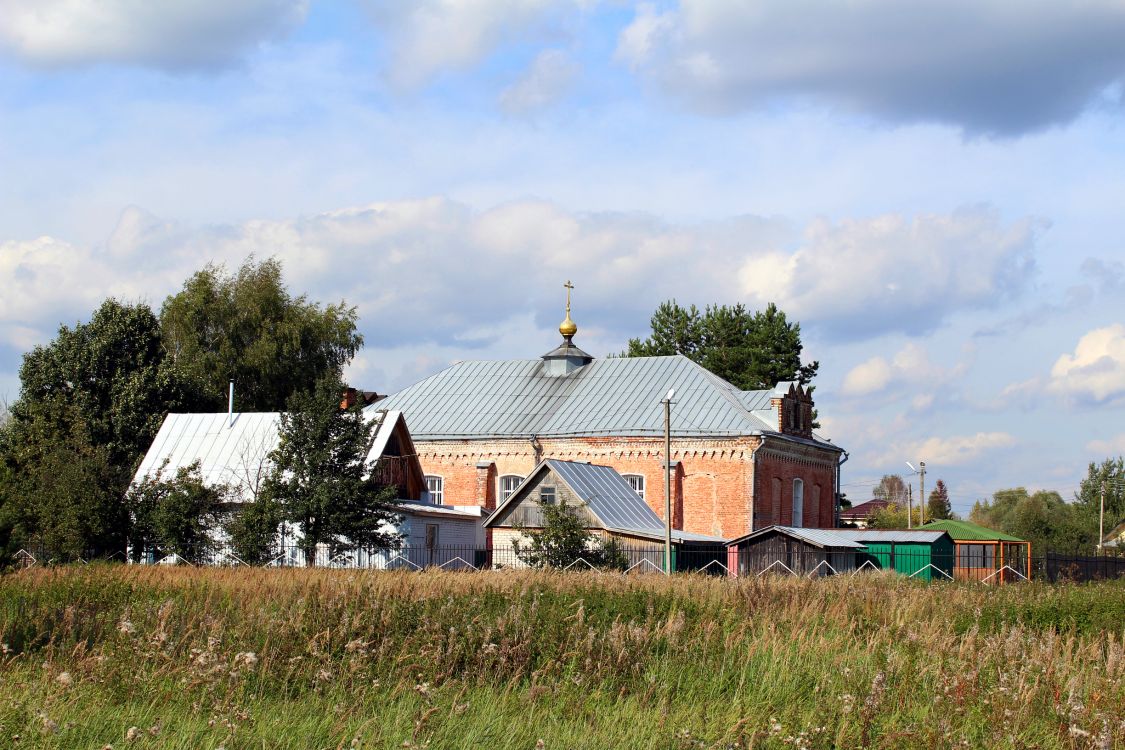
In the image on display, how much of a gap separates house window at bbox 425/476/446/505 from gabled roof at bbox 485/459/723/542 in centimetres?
905

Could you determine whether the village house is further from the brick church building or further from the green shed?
the green shed

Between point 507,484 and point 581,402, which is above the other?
point 581,402

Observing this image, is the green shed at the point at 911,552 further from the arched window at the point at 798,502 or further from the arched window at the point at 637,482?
the arched window at the point at 637,482

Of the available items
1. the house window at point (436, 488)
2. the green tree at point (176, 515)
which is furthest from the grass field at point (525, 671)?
the house window at point (436, 488)

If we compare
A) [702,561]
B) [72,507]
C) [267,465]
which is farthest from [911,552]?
[72,507]

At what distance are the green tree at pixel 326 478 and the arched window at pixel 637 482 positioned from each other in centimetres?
1392

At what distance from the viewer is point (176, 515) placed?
30.6 m

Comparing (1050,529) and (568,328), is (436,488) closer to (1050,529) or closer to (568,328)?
(568,328)

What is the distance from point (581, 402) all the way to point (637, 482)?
4.63 meters

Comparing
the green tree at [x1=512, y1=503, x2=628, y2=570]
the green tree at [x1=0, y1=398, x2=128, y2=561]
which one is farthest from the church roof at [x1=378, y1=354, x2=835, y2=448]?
the green tree at [x1=0, y1=398, x2=128, y2=561]

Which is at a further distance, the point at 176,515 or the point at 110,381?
the point at 110,381

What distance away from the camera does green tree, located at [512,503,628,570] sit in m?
27.9

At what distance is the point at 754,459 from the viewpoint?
4119 centimetres

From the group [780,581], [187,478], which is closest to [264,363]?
[187,478]
